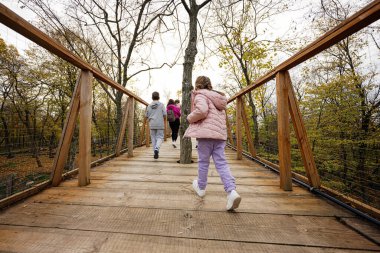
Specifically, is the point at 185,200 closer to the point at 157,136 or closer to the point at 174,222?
the point at 174,222

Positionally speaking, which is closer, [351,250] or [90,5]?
[351,250]

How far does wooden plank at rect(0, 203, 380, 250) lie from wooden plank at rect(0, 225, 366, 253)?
0.05m

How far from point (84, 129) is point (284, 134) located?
88.6 inches

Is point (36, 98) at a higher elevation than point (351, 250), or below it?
higher

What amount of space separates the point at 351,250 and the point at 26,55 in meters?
15.1

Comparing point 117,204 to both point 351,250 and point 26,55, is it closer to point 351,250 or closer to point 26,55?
point 351,250

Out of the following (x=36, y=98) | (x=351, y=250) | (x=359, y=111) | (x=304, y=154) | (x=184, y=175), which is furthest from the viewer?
(x=36, y=98)

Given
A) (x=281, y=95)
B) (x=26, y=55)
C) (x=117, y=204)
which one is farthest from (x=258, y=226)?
(x=26, y=55)

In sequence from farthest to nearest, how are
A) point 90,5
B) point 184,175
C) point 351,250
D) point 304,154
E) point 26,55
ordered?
point 26,55, point 90,5, point 184,175, point 304,154, point 351,250

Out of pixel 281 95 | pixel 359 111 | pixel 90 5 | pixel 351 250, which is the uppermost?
pixel 90 5

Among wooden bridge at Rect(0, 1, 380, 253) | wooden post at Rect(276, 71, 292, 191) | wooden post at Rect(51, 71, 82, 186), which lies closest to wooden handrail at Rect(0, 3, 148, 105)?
wooden bridge at Rect(0, 1, 380, 253)

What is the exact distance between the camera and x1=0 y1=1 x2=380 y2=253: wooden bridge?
1173 millimetres

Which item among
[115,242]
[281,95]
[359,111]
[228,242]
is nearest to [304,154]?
[281,95]

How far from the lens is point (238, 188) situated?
2.22 metres
